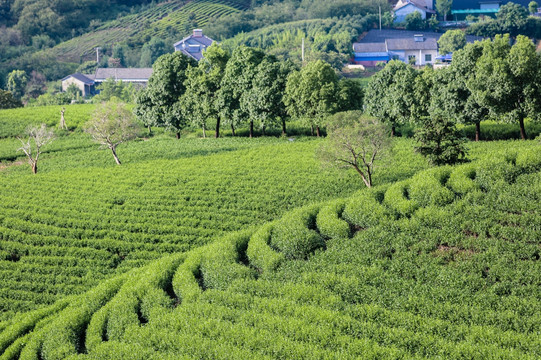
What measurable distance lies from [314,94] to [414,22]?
3834 inches

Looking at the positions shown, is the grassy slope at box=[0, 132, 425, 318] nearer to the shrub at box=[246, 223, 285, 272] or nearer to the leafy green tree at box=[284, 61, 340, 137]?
the leafy green tree at box=[284, 61, 340, 137]

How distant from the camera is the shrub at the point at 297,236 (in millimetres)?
27344

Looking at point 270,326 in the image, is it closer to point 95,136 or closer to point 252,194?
point 252,194

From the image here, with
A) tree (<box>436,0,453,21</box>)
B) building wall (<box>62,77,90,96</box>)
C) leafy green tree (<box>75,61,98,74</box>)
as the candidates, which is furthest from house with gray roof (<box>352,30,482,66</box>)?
leafy green tree (<box>75,61,98,74</box>)

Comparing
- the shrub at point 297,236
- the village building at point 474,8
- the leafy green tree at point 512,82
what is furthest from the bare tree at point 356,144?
the village building at point 474,8

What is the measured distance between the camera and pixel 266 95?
55875 mm

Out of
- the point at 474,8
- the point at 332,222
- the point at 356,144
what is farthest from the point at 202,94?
the point at 474,8

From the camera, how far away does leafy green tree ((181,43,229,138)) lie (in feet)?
191

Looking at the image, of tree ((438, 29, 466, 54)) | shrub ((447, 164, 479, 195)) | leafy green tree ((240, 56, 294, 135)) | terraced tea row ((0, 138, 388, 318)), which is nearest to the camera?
shrub ((447, 164, 479, 195))

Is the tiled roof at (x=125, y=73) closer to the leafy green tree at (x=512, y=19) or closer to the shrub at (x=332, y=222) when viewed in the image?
the leafy green tree at (x=512, y=19)

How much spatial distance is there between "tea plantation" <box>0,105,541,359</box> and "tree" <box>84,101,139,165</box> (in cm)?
603

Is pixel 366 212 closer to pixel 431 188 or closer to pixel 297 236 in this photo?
pixel 431 188

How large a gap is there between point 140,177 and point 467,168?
2506 centimetres

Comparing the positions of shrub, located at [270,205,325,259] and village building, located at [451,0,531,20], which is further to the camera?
village building, located at [451,0,531,20]
